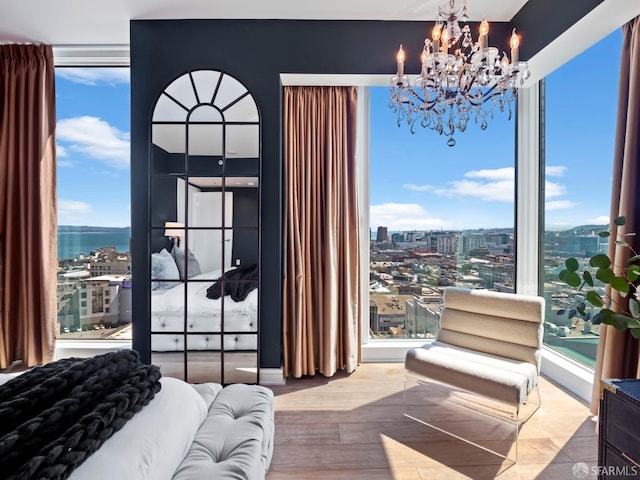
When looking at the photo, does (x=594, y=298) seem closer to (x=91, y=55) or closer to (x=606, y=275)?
(x=606, y=275)

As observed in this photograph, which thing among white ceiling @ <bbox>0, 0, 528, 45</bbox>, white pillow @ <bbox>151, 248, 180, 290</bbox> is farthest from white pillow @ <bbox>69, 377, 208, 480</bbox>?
white ceiling @ <bbox>0, 0, 528, 45</bbox>

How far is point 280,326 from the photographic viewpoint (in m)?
2.63

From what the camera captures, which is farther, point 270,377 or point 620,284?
point 270,377

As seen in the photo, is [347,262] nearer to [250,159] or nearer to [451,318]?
[451,318]

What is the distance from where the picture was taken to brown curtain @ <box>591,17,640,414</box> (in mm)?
1866

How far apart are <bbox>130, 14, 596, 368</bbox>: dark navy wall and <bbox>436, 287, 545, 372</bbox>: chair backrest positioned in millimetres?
1881

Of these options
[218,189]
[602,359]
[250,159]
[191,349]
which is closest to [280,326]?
[191,349]

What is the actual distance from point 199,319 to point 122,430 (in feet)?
5.17

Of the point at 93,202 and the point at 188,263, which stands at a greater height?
the point at 93,202

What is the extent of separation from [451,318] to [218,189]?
2.07 metres

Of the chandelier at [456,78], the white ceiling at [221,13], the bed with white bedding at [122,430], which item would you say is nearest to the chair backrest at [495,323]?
the chandelier at [456,78]

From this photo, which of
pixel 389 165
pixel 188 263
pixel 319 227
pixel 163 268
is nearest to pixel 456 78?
pixel 389 165

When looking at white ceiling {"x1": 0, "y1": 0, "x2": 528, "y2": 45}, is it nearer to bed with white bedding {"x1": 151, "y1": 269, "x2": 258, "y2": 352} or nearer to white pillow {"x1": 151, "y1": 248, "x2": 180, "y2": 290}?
white pillow {"x1": 151, "y1": 248, "x2": 180, "y2": 290}

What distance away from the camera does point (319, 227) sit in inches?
109
